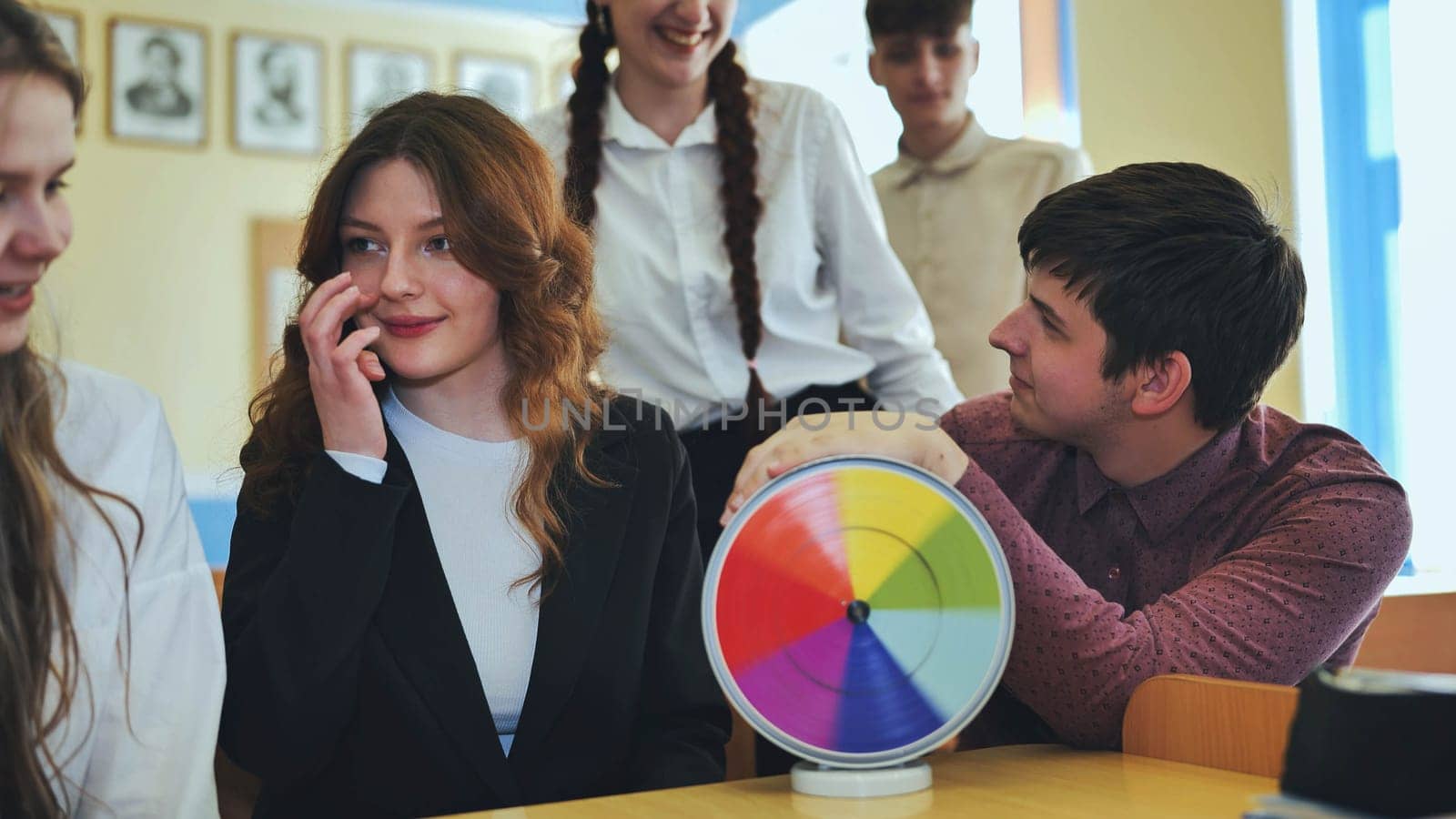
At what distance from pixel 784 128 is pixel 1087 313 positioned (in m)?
0.86

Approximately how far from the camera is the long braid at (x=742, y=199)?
83.4 inches

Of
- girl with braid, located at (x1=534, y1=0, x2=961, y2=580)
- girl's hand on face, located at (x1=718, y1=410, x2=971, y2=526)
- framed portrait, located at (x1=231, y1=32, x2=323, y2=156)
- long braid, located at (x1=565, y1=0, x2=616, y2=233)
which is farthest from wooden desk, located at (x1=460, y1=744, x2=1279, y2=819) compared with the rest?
framed portrait, located at (x1=231, y1=32, x2=323, y2=156)

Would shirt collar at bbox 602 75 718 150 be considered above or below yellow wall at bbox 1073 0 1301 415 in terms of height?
below

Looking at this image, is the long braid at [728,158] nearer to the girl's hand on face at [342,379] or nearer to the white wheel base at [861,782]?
the girl's hand on face at [342,379]

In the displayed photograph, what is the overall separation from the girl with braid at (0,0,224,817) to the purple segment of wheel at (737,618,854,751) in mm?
436

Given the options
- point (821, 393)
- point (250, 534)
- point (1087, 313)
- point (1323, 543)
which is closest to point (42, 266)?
point (250, 534)

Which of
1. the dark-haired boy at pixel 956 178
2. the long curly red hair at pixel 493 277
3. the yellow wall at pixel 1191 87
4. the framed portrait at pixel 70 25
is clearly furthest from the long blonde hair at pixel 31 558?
the framed portrait at pixel 70 25

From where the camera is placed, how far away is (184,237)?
512cm

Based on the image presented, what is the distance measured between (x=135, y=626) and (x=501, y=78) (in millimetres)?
4847

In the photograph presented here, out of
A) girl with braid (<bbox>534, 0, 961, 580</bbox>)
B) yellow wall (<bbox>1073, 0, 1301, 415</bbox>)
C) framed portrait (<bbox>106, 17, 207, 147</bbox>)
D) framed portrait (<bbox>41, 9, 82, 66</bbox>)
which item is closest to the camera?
girl with braid (<bbox>534, 0, 961, 580</bbox>)

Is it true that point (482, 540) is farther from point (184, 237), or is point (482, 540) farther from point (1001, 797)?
point (184, 237)

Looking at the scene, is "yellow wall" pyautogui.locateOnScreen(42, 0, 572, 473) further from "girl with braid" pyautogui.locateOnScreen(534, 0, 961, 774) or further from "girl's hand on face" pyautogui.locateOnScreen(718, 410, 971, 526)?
"girl's hand on face" pyautogui.locateOnScreen(718, 410, 971, 526)

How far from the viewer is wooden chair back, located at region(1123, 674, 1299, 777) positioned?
1.13 m

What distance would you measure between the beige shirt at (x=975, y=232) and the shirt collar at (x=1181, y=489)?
3.67ft
